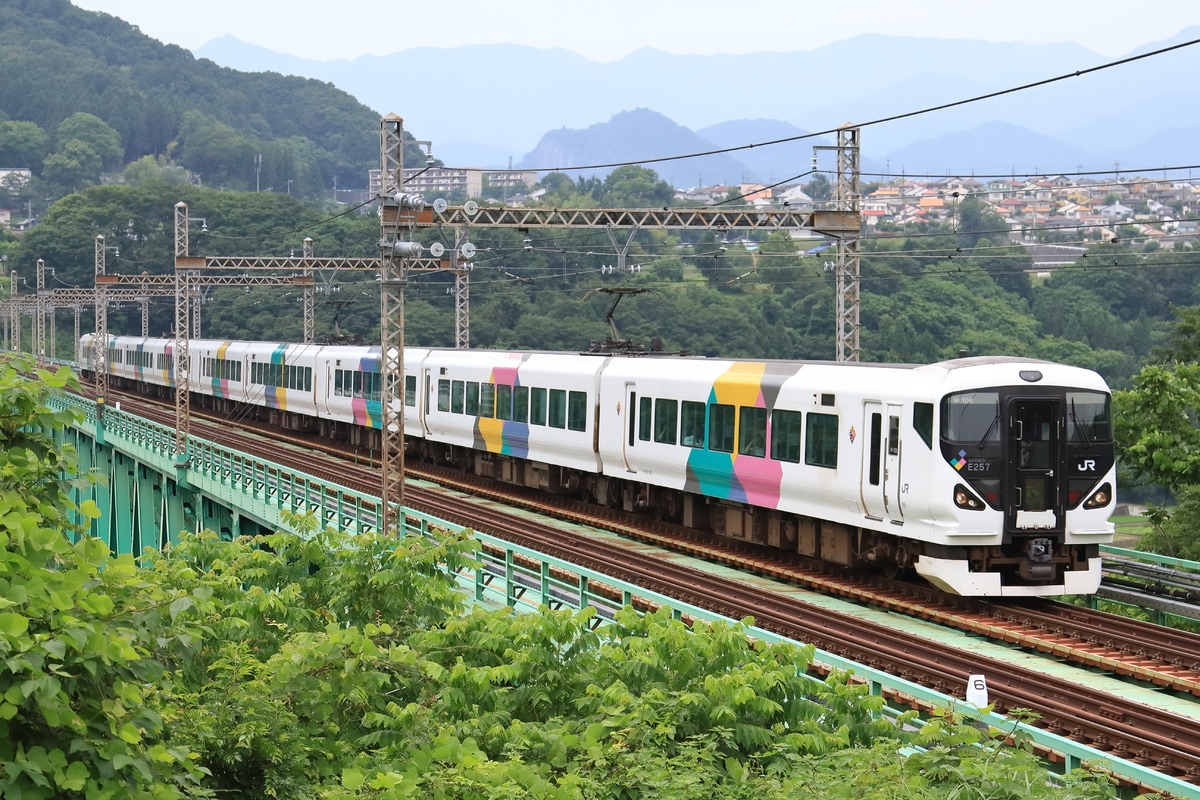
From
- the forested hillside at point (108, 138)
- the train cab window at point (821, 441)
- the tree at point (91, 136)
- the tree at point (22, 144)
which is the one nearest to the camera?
the train cab window at point (821, 441)

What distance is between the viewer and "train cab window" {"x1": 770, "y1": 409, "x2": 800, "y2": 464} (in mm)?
19031

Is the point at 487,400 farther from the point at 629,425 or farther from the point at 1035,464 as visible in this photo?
the point at 1035,464

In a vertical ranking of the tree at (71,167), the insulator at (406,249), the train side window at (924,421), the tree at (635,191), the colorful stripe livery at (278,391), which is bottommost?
the colorful stripe livery at (278,391)

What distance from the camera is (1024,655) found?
559 inches

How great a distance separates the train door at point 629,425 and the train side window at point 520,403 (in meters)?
4.20

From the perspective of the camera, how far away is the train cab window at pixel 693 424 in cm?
2172

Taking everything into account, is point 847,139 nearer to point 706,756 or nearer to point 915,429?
point 915,429

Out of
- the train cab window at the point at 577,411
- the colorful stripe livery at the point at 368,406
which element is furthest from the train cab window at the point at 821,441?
the colorful stripe livery at the point at 368,406

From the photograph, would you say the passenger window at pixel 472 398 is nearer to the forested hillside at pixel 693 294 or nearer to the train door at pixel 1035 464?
the train door at pixel 1035 464

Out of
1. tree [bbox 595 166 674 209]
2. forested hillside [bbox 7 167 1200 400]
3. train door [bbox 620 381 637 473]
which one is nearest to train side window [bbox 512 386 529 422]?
train door [bbox 620 381 637 473]

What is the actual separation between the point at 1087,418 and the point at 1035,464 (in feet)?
3.17

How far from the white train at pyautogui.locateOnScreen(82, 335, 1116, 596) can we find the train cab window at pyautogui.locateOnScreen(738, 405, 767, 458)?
0.11ft

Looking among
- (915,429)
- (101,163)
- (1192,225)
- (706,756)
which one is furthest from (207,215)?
(1192,225)

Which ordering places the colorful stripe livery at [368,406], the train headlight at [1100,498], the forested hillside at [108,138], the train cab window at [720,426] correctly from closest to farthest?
1. the train headlight at [1100,498]
2. the train cab window at [720,426]
3. the colorful stripe livery at [368,406]
4. the forested hillside at [108,138]
